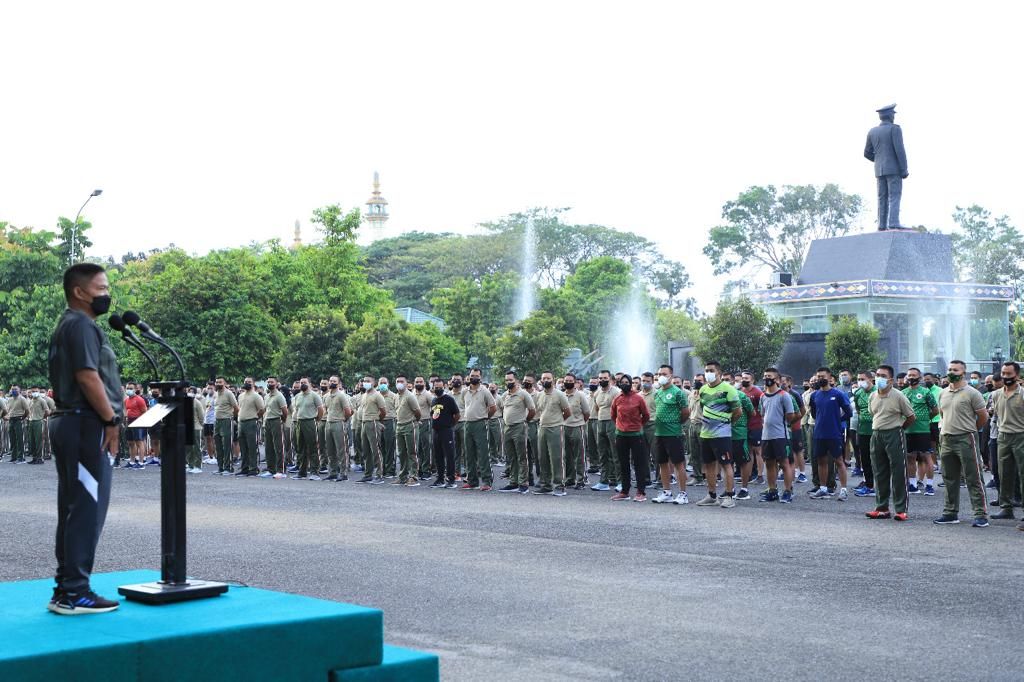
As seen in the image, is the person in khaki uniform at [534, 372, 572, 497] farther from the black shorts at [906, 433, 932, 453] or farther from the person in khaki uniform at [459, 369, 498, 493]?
the black shorts at [906, 433, 932, 453]

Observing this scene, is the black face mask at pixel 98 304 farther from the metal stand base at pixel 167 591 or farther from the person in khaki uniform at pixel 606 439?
the person in khaki uniform at pixel 606 439

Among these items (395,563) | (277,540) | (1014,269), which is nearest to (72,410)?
(395,563)

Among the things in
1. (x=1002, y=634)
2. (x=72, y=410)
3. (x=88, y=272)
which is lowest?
(x=1002, y=634)

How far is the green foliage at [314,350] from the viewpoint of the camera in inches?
1850

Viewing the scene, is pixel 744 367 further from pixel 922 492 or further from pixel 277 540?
pixel 277 540

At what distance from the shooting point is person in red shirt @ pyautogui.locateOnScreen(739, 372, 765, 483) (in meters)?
21.5

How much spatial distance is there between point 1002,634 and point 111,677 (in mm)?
5859

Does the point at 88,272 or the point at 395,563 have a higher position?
the point at 88,272

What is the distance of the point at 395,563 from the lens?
12188 mm

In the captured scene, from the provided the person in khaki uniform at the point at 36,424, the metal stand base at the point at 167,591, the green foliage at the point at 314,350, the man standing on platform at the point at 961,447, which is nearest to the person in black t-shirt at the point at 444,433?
the man standing on platform at the point at 961,447

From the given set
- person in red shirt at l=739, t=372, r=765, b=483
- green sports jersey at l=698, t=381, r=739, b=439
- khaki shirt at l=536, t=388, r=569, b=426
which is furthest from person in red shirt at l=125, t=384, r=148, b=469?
green sports jersey at l=698, t=381, r=739, b=439

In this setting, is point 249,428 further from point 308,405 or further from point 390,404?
point 390,404

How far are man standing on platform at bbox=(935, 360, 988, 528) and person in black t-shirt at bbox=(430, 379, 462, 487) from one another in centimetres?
959

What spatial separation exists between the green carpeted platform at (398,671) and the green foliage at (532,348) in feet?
144
